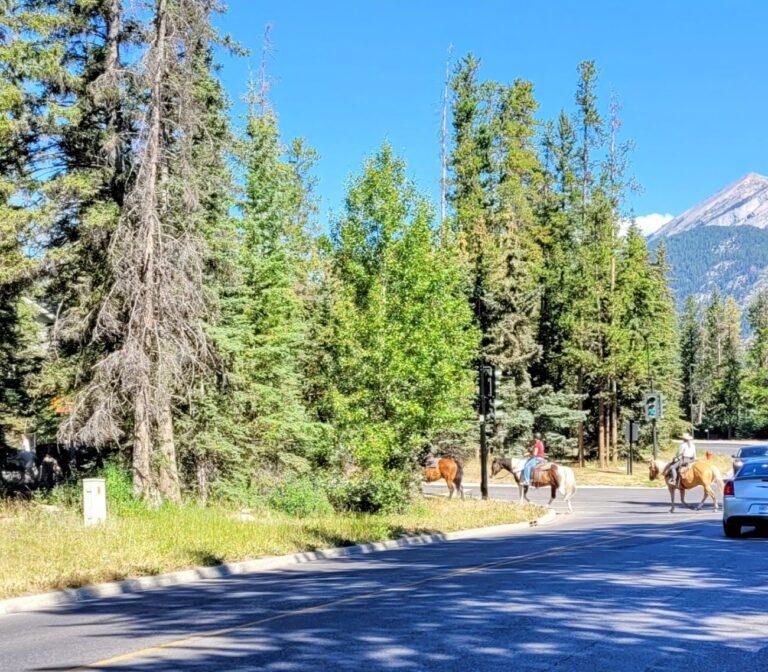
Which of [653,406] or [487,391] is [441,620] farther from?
[653,406]

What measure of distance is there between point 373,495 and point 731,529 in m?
9.60

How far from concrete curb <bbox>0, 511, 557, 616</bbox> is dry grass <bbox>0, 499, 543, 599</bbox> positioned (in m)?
0.26

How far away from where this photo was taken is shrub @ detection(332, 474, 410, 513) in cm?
2516

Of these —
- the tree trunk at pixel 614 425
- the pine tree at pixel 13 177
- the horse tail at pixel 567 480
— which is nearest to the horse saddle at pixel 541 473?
the horse tail at pixel 567 480

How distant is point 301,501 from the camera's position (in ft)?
78.8

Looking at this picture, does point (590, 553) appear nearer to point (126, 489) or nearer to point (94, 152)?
point (126, 489)

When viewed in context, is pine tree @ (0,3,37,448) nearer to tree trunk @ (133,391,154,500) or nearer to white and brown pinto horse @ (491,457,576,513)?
tree trunk @ (133,391,154,500)

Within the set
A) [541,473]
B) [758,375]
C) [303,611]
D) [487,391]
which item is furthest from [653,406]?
[758,375]

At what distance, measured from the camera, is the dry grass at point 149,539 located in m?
13.4

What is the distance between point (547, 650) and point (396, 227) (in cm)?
2148

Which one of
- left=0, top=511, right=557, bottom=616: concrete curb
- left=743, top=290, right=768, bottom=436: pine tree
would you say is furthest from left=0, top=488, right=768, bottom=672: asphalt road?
left=743, top=290, right=768, bottom=436: pine tree

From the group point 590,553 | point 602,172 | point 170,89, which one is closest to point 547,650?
point 590,553

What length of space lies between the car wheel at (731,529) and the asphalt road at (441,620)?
3293mm

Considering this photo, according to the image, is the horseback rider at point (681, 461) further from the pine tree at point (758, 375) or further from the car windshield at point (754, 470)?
the pine tree at point (758, 375)
